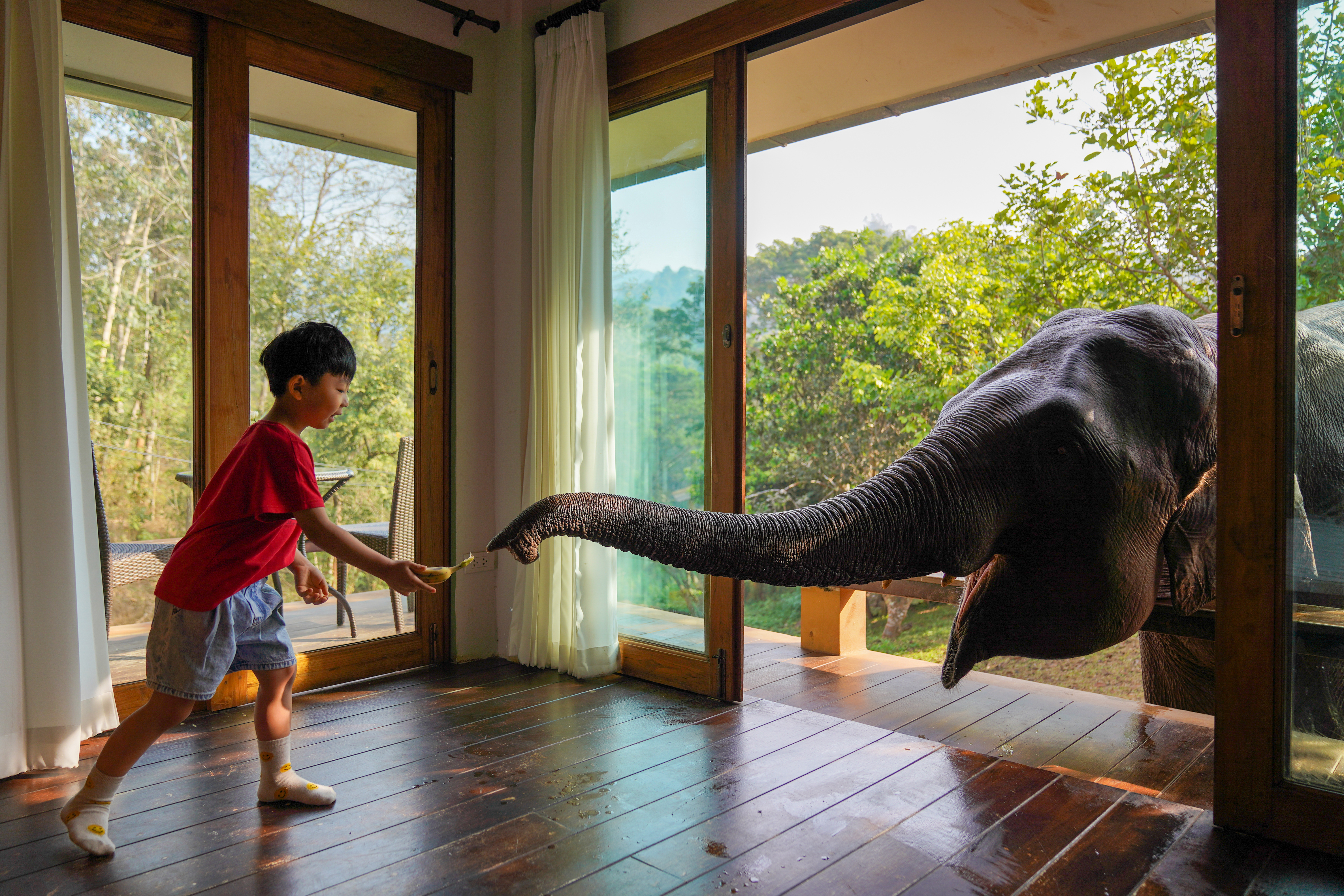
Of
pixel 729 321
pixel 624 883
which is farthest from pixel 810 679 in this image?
pixel 624 883

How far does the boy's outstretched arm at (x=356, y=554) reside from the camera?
1.63 metres

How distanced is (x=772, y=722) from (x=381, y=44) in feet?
9.22

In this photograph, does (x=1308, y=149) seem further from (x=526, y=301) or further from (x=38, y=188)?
(x=38, y=188)

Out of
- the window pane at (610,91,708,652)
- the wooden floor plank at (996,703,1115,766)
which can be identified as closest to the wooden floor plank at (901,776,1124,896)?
the wooden floor plank at (996,703,1115,766)

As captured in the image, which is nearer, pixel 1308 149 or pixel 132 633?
pixel 1308 149

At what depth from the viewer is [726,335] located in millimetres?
2818

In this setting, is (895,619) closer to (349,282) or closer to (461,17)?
(349,282)

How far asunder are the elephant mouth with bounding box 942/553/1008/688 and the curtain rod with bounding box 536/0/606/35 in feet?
8.40

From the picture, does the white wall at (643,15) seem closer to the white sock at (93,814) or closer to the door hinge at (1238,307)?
the door hinge at (1238,307)

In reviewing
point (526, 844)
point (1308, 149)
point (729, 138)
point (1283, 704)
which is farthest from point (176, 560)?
point (1308, 149)

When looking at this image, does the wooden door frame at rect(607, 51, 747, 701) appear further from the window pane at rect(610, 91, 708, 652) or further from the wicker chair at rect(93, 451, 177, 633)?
the wicker chair at rect(93, 451, 177, 633)

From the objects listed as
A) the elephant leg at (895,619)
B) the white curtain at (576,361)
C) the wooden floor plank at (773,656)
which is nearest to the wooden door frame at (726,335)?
the white curtain at (576,361)

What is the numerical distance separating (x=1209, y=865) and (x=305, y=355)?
7.23 ft

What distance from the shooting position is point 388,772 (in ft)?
7.06
